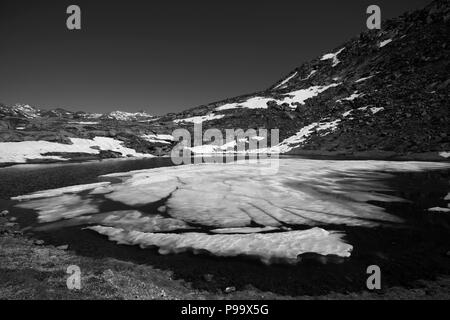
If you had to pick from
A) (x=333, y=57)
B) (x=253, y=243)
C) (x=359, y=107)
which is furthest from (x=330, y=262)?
(x=333, y=57)

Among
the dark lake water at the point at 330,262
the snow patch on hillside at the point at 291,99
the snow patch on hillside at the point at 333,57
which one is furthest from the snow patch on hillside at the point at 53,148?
the snow patch on hillside at the point at 333,57

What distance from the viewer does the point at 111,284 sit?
10.4 metres

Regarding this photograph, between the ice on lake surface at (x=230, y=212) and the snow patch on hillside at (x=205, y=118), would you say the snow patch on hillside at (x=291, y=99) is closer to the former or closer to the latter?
the snow patch on hillside at (x=205, y=118)

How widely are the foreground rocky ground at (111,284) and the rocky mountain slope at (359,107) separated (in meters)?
55.2

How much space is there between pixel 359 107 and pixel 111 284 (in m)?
106

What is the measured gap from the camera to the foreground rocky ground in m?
9.70

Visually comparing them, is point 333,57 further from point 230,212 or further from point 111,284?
point 111,284

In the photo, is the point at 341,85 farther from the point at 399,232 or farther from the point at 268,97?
the point at 399,232

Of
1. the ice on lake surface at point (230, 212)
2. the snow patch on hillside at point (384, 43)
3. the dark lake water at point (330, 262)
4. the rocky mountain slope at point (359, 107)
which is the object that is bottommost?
the dark lake water at point (330, 262)

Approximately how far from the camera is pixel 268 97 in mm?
152625

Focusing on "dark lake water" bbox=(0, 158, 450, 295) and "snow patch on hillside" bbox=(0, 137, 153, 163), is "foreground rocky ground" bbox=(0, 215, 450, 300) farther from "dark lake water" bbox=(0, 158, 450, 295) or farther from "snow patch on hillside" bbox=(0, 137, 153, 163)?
"snow patch on hillside" bbox=(0, 137, 153, 163)

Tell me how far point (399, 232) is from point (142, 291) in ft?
43.4

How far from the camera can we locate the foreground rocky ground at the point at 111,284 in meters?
9.70

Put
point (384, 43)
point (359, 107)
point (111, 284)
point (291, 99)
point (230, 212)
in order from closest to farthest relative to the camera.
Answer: point (111, 284) → point (230, 212) → point (359, 107) → point (384, 43) → point (291, 99)
